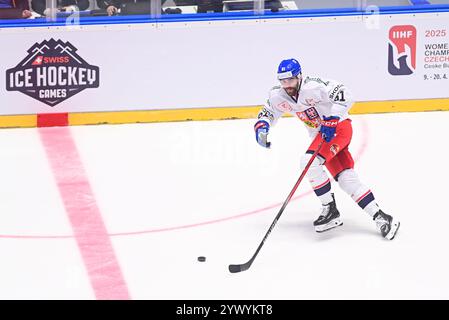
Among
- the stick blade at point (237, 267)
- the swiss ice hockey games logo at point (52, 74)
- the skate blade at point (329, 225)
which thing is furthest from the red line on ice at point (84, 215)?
the skate blade at point (329, 225)

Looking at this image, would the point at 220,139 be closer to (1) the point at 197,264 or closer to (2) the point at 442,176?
(2) the point at 442,176

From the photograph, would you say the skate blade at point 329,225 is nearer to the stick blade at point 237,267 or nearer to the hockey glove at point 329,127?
the hockey glove at point 329,127

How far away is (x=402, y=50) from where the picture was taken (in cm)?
856

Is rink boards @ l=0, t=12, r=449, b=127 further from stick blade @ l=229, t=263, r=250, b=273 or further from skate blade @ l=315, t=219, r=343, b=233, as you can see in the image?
stick blade @ l=229, t=263, r=250, b=273

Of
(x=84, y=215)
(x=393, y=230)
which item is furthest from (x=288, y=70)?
(x=84, y=215)

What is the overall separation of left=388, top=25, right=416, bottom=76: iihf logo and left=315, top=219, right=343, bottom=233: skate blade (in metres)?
2.95

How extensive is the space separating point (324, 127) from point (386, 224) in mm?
661

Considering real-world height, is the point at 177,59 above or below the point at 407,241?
above

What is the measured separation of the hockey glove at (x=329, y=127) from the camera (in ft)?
18.5

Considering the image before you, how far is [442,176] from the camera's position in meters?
7.00

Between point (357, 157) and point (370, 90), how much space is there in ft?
4.19

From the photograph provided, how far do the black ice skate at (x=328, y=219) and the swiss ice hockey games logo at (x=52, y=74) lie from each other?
3.07 meters
